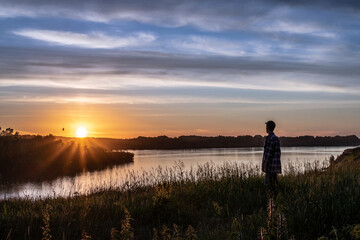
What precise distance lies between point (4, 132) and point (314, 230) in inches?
2254

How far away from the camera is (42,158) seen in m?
50.5

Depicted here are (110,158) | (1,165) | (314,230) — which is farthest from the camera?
(110,158)

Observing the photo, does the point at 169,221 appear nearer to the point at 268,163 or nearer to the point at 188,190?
the point at 188,190

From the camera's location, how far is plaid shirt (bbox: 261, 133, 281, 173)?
1081 centimetres

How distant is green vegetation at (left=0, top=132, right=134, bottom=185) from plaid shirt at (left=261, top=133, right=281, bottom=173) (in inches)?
1312

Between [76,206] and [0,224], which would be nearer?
[0,224]

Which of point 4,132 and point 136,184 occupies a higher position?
point 4,132

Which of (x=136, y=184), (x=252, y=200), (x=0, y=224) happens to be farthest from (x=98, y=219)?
(x=136, y=184)

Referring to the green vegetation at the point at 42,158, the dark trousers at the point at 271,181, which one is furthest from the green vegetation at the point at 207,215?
the green vegetation at the point at 42,158

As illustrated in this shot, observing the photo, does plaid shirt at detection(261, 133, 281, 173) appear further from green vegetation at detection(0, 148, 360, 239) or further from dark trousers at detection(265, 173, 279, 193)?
green vegetation at detection(0, 148, 360, 239)

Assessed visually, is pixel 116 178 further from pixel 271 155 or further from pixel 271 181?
pixel 271 155

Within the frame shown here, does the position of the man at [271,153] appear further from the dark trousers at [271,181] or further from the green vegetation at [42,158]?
the green vegetation at [42,158]

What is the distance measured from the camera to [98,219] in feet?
30.3

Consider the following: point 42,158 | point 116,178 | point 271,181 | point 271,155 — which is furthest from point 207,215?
point 42,158
